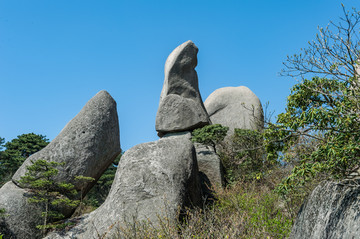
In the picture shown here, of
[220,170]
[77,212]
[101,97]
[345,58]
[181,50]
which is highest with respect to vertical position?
[181,50]

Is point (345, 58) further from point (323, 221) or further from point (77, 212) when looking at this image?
point (77, 212)

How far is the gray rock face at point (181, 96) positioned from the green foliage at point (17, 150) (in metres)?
7.97

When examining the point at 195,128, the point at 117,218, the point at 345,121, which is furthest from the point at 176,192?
the point at 195,128

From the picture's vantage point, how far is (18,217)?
1096cm

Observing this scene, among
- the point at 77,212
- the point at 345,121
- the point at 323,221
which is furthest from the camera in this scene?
the point at 77,212

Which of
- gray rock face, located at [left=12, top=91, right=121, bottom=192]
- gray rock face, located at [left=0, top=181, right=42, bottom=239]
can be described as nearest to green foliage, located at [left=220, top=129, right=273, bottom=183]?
gray rock face, located at [left=12, top=91, right=121, bottom=192]

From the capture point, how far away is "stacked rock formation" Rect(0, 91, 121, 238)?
11000mm

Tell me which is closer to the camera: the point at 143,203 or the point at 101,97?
the point at 143,203

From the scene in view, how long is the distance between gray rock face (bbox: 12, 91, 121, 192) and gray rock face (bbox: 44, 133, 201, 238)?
185cm

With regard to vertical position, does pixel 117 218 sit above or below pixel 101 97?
below

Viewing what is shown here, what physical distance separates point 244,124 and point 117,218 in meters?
10.1

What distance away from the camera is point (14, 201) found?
36.4ft

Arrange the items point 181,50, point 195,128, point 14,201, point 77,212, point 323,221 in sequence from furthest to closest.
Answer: point 181,50 < point 195,128 < point 77,212 < point 14,201 < point 323,221

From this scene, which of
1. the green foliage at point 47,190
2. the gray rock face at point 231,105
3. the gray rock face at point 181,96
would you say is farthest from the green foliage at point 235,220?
the gray rock face at point 231,105
